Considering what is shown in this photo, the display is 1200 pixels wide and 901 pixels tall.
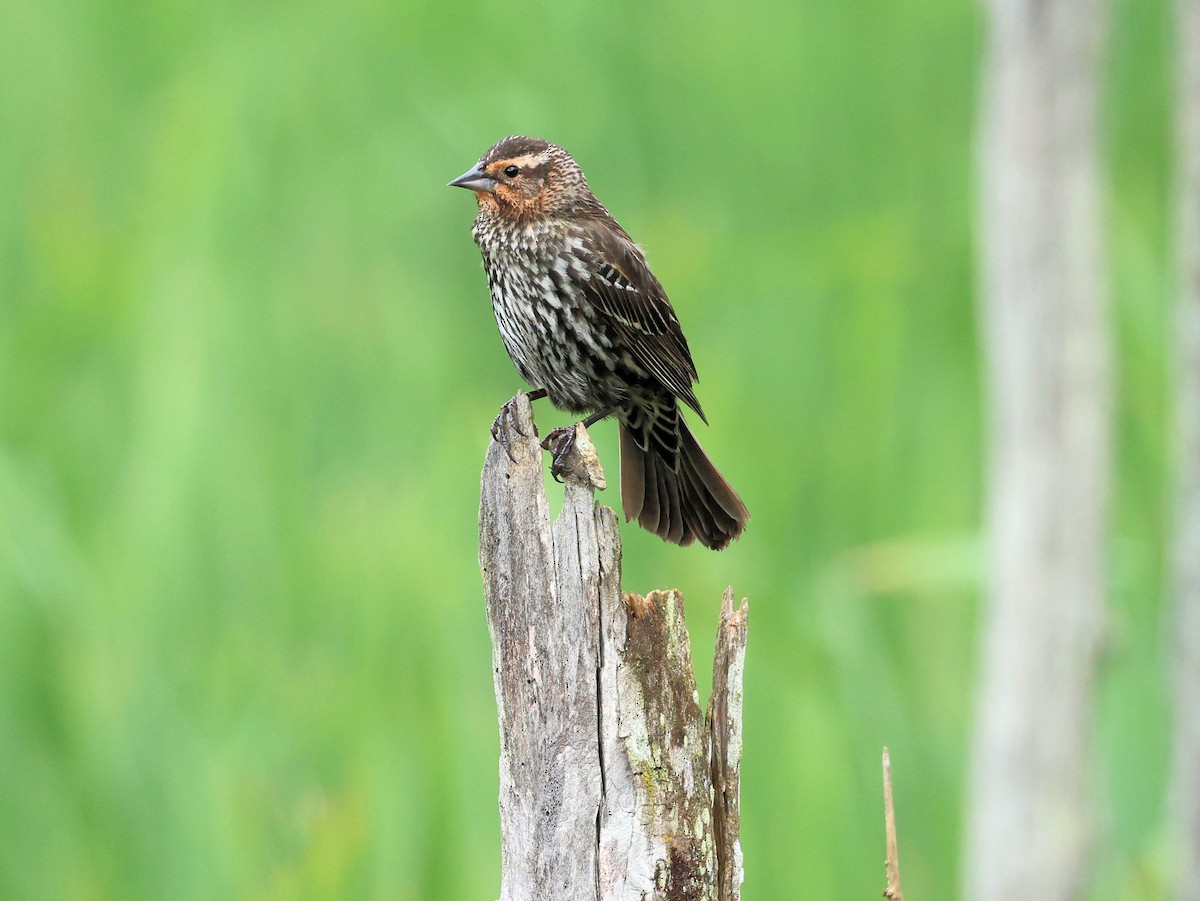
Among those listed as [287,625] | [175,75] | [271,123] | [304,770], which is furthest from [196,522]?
[175,75]

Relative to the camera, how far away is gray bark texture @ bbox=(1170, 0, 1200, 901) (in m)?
2.42

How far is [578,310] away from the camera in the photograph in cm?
343

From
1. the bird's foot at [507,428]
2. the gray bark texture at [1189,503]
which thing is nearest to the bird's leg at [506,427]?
the bird's foot at [507,428]

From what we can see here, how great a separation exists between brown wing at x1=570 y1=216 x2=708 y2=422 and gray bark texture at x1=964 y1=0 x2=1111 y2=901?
617 mm

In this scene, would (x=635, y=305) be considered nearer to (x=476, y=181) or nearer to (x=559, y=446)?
(x=476, y=181)

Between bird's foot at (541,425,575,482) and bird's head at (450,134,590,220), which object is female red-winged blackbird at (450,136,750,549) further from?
bird's foot at (541,425,575,482)

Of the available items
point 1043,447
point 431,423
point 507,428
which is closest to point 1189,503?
point 1043,447

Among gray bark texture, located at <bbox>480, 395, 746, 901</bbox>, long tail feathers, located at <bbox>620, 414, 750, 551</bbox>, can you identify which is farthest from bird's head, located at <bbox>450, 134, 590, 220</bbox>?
gray bark texture, located at <bbox>480, 395, 746, 901</bbox>

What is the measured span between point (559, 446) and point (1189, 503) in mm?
958

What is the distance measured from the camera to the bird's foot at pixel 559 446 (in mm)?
2684

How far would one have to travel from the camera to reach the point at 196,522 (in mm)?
3414

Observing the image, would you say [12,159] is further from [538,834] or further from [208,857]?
[538,834]

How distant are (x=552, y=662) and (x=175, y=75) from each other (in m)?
3.46

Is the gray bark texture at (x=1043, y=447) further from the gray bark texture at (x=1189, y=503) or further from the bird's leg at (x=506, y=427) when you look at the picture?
the bird's leg at (x=506, y=427)
